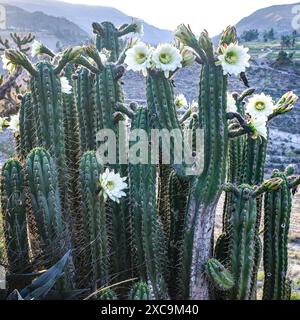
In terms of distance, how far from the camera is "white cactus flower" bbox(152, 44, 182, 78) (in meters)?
3.33

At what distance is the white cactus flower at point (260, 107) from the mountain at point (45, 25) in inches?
952

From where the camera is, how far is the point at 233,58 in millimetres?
3312

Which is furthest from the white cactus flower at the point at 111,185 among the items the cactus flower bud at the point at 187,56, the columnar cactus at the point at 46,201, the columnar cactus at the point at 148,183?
the cactus flower bud at the point at 187,56

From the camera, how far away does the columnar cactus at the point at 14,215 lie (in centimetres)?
349

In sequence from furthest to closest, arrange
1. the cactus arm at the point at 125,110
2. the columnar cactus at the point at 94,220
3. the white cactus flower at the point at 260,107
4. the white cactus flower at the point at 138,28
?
1. the white cactus flower at the point at 138,28
2. the white cactus flower at the point at 260,107
3. the cactus arm at the point at 125,110
4. the columnar cactus at the point at 94,220

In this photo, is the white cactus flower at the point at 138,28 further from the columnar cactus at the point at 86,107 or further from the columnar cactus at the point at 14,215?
the columnar cactus at the point at 14,215

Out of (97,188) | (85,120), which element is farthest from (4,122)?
(97,188)

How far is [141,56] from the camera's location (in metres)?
3.40

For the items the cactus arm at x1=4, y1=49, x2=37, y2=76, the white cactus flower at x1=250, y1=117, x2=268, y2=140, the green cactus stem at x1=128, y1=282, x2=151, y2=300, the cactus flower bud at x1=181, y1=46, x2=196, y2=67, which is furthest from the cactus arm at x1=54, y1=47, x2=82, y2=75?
the green cactus stem at x1=128, y1=282, x2=151, y2=300

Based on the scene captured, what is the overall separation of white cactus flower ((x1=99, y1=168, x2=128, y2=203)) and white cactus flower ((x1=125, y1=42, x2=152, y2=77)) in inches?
22.1

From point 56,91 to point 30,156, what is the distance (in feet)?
1.41
